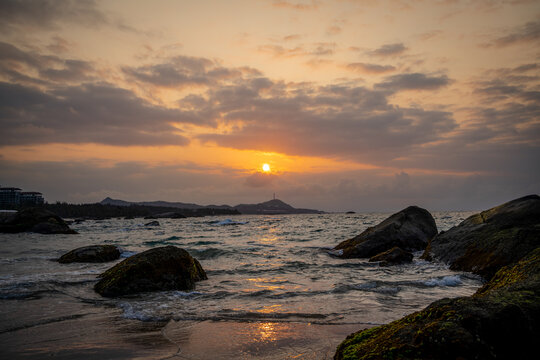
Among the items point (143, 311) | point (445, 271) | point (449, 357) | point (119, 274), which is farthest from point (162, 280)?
point (445, 271)

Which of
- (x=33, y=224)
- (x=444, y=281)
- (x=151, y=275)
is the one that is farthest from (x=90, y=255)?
(x=33, y=224)

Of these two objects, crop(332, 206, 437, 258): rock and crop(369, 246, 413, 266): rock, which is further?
crop(332, 206, 437, 258): rock

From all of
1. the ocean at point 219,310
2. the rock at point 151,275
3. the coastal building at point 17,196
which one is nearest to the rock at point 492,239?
the ocean at point 219,310

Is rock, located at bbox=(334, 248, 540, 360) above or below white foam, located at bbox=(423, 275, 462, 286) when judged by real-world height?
above

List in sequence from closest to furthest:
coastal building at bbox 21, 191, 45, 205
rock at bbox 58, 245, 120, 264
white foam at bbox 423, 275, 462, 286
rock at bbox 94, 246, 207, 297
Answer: rock at bbox 94, 246, 207, 297 < white foam at bbox 423, 275, 462, 286 < rock at bbox 58, 245, 120, 264 < coastal building at bbox 21, 191, 45, 205

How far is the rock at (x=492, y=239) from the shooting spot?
8773 millimetres

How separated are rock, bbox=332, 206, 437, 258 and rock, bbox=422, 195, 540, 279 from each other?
200cm

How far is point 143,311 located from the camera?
6.18 m

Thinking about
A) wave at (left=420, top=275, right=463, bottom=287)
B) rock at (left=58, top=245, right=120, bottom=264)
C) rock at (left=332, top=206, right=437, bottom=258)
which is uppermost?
rock at (left=332, top=206, right=437, bottom=258)

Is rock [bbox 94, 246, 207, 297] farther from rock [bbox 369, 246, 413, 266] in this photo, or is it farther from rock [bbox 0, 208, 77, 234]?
rock [bbox 0, 208, 77, 234]

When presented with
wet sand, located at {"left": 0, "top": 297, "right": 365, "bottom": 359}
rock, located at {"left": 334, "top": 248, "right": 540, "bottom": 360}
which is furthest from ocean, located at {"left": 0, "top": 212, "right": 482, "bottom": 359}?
Answer: rock, located at {"left": 334, "top": 248, "right": 540, "bottom": 360}

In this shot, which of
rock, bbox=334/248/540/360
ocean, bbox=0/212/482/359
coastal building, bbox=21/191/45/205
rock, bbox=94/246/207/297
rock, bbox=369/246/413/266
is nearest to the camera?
rock, bbox=334/248/540/360

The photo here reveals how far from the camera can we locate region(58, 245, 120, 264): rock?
40.4 feet

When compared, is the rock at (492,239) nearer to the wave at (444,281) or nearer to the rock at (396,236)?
the wave at (444,281)
